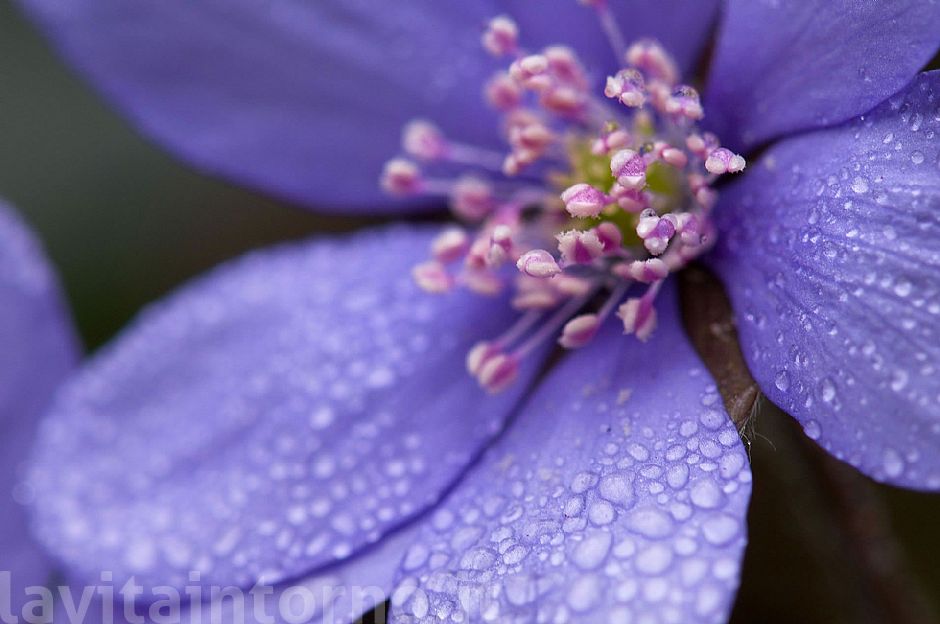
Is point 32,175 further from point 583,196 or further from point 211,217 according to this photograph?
point 583,196

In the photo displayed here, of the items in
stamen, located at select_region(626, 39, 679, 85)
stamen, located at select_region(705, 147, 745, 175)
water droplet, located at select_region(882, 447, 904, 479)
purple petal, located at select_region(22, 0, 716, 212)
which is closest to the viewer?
water droplet, located at select_region(882, 447, 904, 479)

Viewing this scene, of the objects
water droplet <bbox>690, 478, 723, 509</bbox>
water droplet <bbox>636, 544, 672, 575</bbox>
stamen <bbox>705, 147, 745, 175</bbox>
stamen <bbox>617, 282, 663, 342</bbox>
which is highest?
stamen <bbox>705, 147, 745, 175</bbox>

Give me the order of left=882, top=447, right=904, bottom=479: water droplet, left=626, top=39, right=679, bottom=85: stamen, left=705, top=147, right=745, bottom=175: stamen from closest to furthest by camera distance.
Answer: left=882, top=447, right=904, bottom=479: water droplet, left=705, top=147, right=745, bottom=175: stamen, left=626, top=39, right=679, bottom=85: stamen

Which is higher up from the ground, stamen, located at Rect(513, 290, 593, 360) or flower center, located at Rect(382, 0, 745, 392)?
flower center, located at Rect(382, 0, 745, 392)

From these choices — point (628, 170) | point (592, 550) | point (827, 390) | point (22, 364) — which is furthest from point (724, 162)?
point (22, 364)

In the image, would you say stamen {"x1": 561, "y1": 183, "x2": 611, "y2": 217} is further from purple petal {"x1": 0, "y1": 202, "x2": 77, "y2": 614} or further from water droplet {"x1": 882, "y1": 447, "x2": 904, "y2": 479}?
purple petal {"x1": 0, "y1": 202, "x2": 77, "y2": 614}

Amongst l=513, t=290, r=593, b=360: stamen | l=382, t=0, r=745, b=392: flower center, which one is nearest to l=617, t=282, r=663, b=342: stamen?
l=382, t=0, r=745, b=392: flower center

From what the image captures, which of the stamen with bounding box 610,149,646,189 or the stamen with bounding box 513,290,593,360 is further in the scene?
the stamen with bounding box 513,290,593,360
